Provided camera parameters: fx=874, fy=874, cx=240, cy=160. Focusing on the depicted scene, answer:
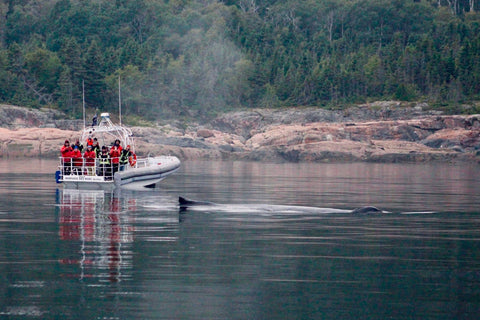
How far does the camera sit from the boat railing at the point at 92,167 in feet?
125

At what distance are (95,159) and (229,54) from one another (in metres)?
81.9

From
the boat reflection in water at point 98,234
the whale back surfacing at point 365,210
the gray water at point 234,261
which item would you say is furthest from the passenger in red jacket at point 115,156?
the whale back surfacing at point 365,210

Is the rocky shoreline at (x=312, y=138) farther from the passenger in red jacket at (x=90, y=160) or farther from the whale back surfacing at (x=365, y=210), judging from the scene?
the whale back surfacing at (x=365, y=210)

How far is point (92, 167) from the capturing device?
38156 millimetres

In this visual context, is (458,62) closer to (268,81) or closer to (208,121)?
(268,81)

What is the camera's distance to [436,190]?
3934 centimetres

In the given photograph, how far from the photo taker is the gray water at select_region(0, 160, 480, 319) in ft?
41.0

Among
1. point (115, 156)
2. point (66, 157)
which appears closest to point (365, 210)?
point (115, 156)

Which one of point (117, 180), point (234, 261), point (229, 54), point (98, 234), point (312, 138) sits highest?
point (229, 54)

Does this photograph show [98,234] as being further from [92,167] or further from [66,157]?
[66,157]

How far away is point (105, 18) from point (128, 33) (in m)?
4.07

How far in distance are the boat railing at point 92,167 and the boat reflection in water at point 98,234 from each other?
4.69 m

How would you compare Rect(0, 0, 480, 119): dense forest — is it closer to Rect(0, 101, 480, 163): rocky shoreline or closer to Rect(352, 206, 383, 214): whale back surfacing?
Rect(0, 101, 480, 163): rocky shoreline

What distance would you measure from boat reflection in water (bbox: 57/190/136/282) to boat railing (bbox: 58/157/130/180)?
4.69 metres
